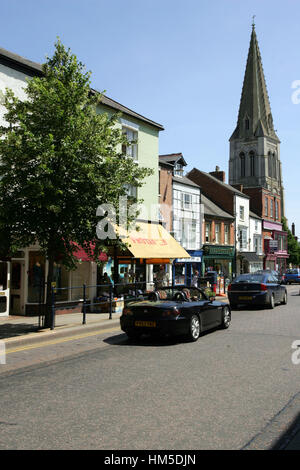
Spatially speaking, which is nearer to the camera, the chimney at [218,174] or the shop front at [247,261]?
the shop front at [247,261]

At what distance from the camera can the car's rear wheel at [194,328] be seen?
32.2 ft

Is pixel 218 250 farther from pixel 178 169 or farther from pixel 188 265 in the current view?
pixel 178 169

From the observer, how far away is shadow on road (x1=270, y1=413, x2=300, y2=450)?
3983 mm

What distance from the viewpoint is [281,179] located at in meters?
97.2

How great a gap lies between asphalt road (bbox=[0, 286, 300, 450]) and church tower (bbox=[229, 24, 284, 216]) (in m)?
86.8

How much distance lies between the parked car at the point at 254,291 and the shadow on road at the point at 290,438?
13.0 m

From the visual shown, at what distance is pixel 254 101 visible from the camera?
306 ft

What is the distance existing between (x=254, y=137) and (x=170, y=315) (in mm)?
89356

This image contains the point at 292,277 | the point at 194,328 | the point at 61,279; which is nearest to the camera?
the point at 194,328

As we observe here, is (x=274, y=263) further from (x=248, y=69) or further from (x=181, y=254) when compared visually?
(x=248, y=69)

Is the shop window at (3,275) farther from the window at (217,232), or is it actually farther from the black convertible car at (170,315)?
the window at (217,232)
